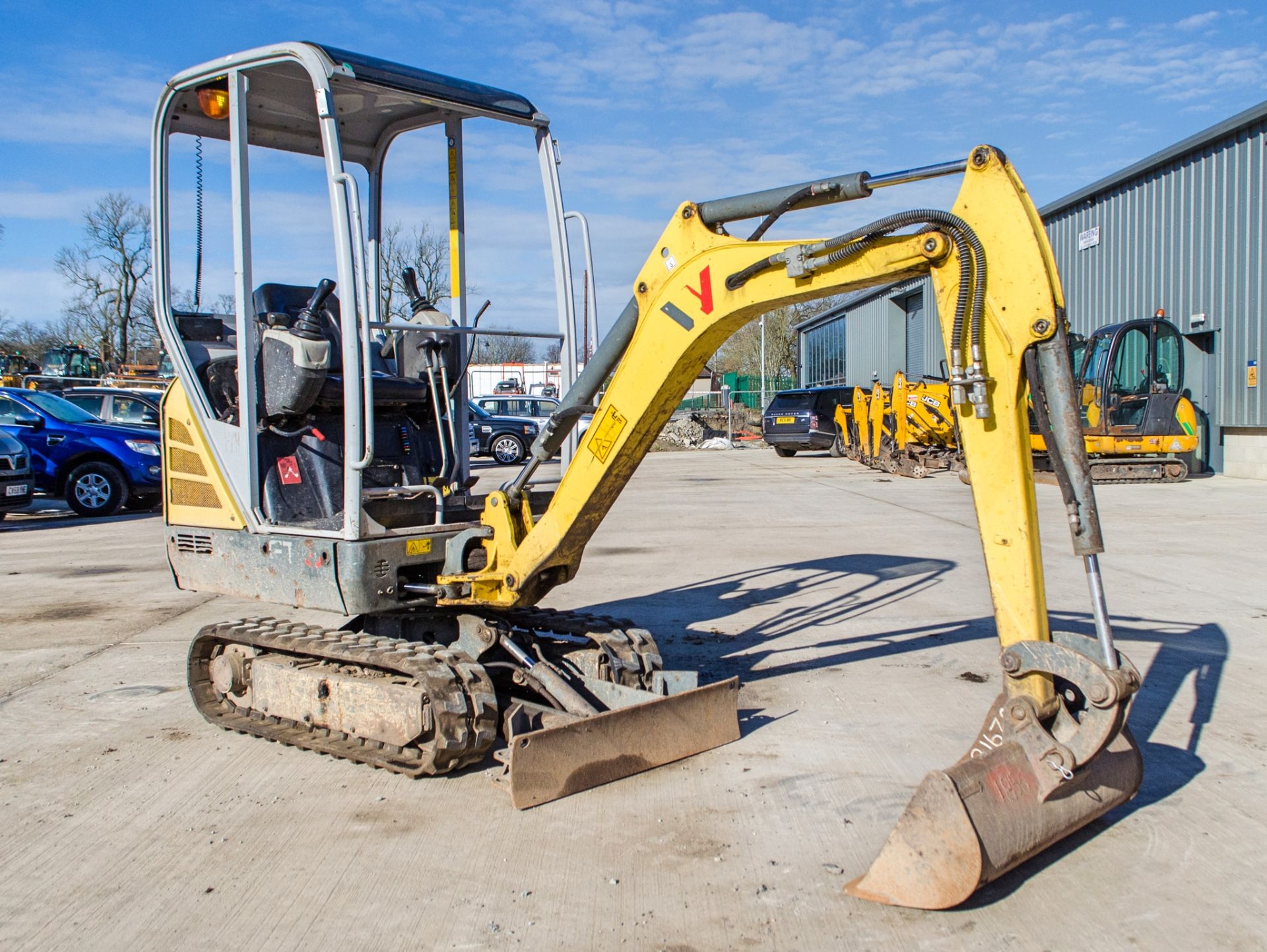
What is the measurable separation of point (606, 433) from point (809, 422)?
24544 millimetres

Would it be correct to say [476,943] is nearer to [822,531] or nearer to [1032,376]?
[1032,376]

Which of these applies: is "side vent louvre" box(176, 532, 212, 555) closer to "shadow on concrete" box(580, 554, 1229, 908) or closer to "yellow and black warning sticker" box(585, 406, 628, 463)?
"yellow and black warning sticker" box(585, 406, 628, 463)

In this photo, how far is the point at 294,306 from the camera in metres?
5.86

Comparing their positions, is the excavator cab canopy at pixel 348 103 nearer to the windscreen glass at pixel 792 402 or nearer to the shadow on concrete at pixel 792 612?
the shadow on concrete at pixel 792 612

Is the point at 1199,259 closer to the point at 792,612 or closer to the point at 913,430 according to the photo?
the point at 913,430

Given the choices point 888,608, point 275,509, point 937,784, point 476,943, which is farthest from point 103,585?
point 937,784

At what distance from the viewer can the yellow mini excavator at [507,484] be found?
141 inches

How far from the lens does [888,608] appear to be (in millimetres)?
7891

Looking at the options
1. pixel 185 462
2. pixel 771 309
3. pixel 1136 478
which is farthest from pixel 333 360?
pixel 1136 478

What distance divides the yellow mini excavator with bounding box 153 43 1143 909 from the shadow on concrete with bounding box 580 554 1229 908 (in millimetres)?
608

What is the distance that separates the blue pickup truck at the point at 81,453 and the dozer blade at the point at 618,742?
12.7 m

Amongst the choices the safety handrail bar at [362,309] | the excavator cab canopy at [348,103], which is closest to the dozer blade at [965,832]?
the safety handrail bar at [362,309]

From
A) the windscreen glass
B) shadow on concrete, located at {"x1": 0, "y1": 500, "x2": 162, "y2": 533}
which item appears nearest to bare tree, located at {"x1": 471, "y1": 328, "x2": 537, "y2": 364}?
shadow on concrete, located at {"x1": 0, "y1": 500, "x2": 162, "y2": 533}

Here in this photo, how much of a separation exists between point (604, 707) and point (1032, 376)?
2.46 meters
